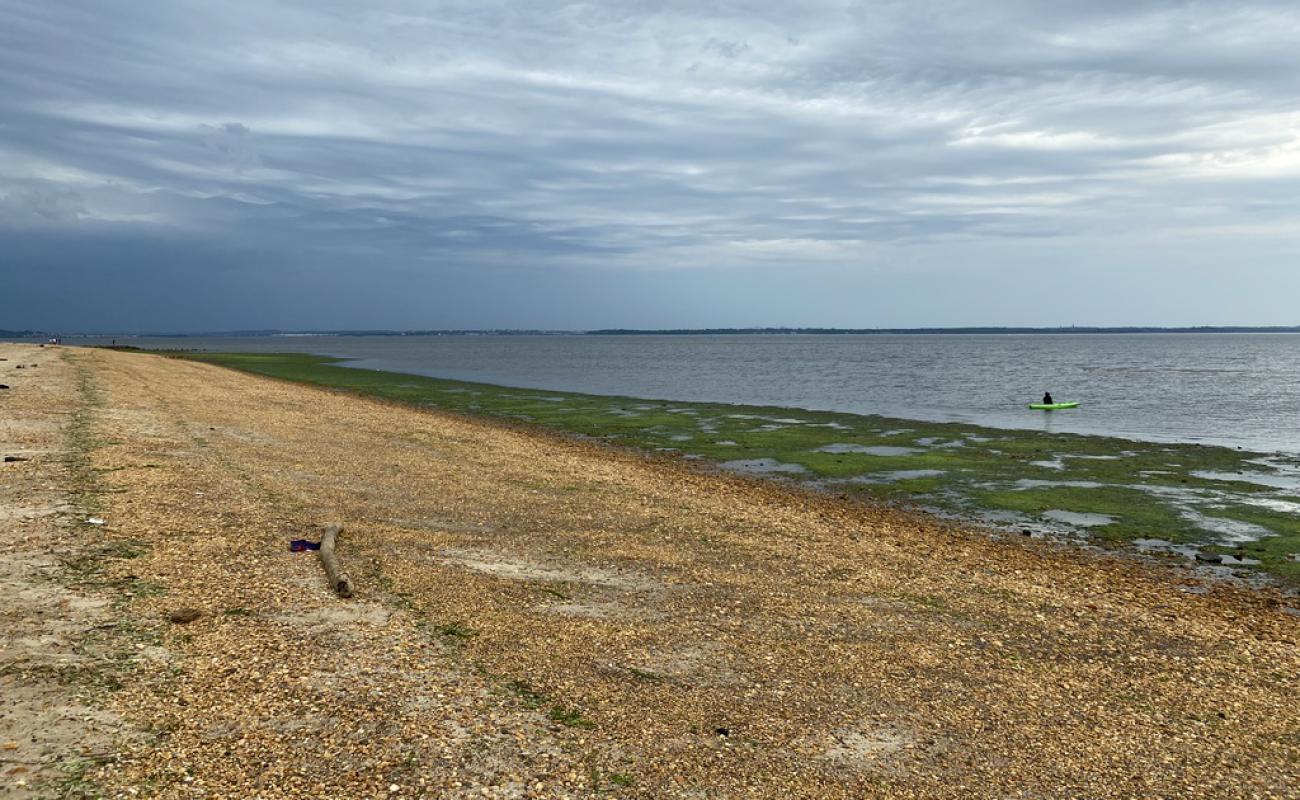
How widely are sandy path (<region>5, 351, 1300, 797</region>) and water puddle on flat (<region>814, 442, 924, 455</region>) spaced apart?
12.2m

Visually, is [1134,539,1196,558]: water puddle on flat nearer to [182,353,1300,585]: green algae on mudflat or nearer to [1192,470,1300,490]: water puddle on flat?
[182,353,1300,585]: green algae on mudflat

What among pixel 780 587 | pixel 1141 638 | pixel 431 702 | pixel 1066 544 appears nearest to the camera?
pixel 431 702

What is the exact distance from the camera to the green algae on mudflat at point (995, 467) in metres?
18.2

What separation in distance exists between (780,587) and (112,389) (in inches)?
1305

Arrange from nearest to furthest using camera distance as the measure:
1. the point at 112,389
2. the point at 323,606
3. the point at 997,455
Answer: the point at 323,606 < the point at 997,455 < the point at 112,389

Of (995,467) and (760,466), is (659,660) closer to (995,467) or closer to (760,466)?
(760,466)

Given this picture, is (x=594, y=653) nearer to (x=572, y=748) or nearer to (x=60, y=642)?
(x=572, y=748)

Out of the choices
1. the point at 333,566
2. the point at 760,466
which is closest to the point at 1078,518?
the point at 760,466

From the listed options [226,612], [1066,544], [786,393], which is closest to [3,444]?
[226,612]

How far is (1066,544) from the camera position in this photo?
53.9ft

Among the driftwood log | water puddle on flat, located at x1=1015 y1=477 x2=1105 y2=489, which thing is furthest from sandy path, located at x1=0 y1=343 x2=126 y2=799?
water puddle on flat, located at x1=1015 y1=477 x2=1105 y2=489

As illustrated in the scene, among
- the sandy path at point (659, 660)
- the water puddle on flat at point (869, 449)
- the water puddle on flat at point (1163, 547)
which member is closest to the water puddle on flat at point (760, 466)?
the water puddle on flat at point (869, 449)

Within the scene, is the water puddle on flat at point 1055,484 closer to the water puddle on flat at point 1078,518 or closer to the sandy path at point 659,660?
the water puddle on flat at point 1078,518

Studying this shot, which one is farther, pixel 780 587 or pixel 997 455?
pixel 997 455
